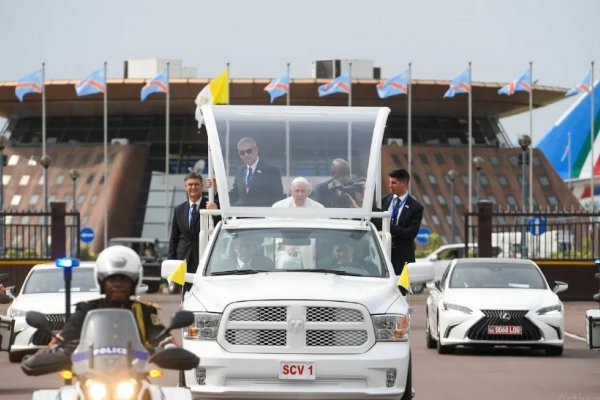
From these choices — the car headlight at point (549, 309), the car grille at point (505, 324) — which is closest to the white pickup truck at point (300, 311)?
the car grille at point (505, 324)

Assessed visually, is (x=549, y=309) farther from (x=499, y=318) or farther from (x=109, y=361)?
(x=109, y=361)

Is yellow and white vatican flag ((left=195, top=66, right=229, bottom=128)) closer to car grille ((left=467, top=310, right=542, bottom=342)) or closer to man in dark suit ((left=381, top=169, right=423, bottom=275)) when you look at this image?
car grille ((left=467, top=310, right=542, bottom=342))

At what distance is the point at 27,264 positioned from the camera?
42.8 meters

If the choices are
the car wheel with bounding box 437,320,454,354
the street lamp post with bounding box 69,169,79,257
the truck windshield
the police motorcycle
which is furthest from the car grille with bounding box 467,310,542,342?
the street lamp post with bounding box 69,169,79,257

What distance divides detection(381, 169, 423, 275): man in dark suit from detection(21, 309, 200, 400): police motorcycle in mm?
7843

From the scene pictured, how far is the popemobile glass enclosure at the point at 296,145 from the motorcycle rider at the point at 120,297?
20.1ft

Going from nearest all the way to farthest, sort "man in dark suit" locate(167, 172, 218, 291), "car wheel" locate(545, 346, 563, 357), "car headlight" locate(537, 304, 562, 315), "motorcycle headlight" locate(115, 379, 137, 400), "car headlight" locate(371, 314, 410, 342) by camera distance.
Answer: "motorcycle headlight" locate(115, 379, 137, 400) → "car headlight" locate(371, 314, 410, 342) → "man in dark suit" locate(167, 172, 218, 291) → "car headlight" locate(537, 304, 562, 315) → "car wheel" locate(545, 346, 563, 357)

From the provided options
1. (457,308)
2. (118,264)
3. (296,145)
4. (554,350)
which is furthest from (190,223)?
(118,264)

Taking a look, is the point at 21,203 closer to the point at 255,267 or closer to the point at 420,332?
the point at 420,332

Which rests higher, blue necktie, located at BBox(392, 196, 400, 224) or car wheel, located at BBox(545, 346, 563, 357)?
blue necktie, located at BBox(392, 196, 400, 224)

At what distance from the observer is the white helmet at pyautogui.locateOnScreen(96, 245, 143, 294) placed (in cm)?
834

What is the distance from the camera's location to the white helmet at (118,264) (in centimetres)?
834

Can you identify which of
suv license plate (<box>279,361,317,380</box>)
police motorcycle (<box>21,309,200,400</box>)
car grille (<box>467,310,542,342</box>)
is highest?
police motorcycle (<box>21,309,200,400</box>)

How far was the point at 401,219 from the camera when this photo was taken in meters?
16.5
